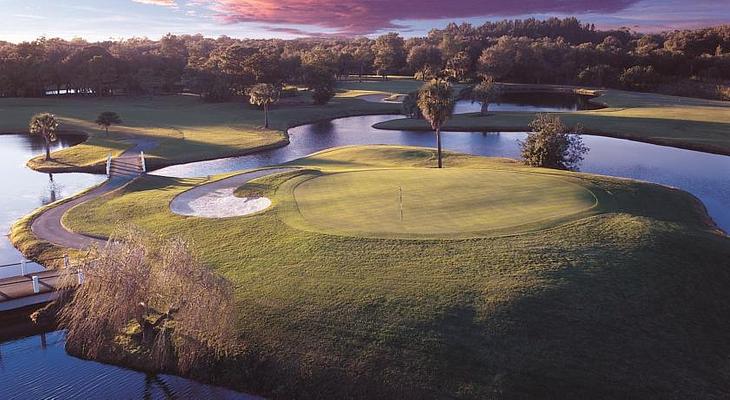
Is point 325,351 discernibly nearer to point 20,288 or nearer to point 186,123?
point 20,288

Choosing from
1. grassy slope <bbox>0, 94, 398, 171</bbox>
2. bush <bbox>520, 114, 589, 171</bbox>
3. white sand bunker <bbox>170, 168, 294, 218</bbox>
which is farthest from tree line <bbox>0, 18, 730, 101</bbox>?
white sand bunker <bbox>170, 168, 294, 218</bbox>

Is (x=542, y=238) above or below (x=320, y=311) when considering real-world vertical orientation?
above

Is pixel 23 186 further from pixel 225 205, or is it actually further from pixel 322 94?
pixel 322 94

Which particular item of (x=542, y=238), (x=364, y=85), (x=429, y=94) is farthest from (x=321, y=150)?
(x=364, y=85)

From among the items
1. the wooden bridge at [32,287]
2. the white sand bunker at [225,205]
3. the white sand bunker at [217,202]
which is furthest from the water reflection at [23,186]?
the white sand bunker at [225,205]

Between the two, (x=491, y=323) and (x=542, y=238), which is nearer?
(x=491, y=323)

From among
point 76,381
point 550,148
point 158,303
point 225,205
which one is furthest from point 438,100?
point 76,381

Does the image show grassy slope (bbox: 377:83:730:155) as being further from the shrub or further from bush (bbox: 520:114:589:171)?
the shrub
